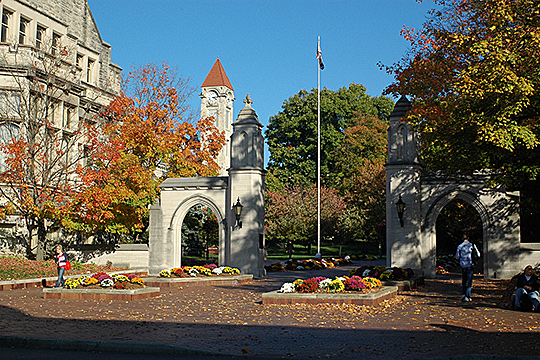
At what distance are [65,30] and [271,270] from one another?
19.3m

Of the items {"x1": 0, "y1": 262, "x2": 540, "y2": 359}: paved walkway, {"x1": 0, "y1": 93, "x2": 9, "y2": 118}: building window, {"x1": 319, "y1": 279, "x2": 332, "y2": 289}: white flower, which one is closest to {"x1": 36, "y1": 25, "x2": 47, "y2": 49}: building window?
{"x1": 0, "y1": 93, "x2": 9, "y2": 118}: building window

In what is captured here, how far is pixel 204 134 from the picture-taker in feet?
110

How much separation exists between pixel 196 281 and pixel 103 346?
39.6 feet

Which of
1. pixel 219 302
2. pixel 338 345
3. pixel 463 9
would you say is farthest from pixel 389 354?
pixel 463 9

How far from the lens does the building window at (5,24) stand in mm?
29750

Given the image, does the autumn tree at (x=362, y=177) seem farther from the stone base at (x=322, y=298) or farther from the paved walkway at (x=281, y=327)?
the stone base at (x=322, y=298)

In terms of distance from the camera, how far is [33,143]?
83.8ft

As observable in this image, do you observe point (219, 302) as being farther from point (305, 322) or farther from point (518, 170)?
point (518, 170)

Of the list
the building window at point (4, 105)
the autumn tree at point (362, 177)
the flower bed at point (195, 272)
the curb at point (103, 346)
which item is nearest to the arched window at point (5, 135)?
the building window at point (4, 105)

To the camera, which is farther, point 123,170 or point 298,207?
point 298,207

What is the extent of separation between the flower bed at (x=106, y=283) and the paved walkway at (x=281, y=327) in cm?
90

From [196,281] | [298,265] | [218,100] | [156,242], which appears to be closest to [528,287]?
[196,281]

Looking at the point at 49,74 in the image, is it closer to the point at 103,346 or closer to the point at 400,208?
the point at 400,208

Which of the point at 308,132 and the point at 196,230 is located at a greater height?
the point at 308,132
